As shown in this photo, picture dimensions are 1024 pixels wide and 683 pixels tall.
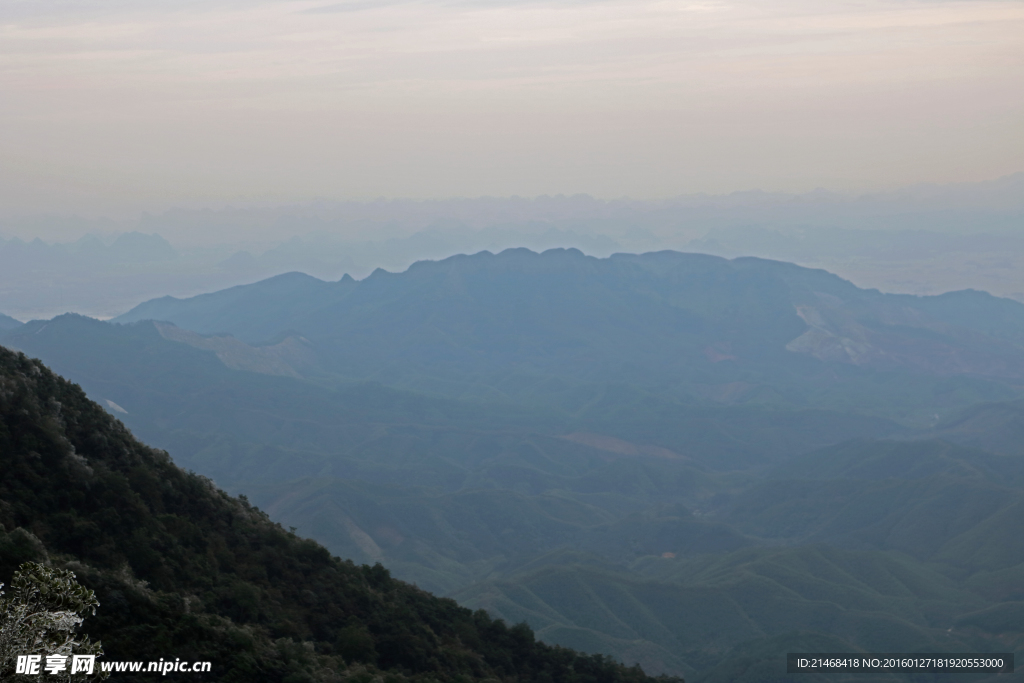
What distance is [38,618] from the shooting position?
16078 mm

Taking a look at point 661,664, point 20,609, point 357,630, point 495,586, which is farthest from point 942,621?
point 20,609

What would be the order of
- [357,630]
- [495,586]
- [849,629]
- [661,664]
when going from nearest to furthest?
[357,630] → [661,664] → [849,629] → [495,586]

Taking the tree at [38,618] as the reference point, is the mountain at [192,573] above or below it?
above

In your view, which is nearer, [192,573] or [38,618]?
[38,618]

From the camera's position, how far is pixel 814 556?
16025cm

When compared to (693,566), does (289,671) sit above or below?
below

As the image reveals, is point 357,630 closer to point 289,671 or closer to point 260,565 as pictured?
point 260,565

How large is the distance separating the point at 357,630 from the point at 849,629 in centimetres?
10067

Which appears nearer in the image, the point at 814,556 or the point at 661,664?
the point at 661,664

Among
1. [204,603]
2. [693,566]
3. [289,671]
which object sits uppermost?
[693,566]

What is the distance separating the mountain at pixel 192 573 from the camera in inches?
1228

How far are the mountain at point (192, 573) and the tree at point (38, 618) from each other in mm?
11166

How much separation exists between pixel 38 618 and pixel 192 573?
2647 cm

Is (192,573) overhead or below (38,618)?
overhead
